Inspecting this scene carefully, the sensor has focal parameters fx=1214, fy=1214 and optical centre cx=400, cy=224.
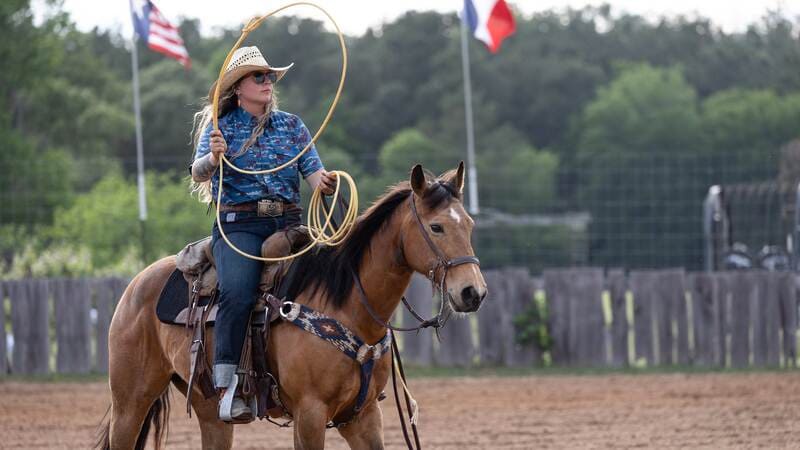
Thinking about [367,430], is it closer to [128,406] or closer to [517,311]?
[128,406]

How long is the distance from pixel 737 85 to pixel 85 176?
38675 mm

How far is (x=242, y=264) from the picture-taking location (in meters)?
6.63

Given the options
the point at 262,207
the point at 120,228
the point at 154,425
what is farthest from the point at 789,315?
the point at 120,228

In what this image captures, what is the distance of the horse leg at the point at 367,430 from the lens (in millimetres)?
6469

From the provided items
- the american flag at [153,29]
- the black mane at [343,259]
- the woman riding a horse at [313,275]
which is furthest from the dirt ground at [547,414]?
the american flag at [153,29]

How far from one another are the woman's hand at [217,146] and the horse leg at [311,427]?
1.42 metres

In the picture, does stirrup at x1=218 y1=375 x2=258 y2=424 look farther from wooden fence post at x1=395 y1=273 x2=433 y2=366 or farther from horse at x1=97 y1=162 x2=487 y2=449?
wooden fence post at x1=395 y1=273 x2=433 y2=366

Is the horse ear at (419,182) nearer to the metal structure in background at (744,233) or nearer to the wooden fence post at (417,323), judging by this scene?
the wooden fence post at (417,323)

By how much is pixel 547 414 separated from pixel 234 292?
19.9ft

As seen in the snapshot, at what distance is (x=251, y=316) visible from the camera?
6.70m

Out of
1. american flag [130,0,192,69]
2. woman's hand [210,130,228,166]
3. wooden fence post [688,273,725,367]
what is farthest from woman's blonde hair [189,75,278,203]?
american flag [130,0,192,69]

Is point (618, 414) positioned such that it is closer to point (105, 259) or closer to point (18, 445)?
point (18, 445)

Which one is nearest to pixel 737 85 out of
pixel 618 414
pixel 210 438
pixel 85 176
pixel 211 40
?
pixel 211 40

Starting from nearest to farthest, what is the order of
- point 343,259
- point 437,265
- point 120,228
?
point 437,265, point 343,259, point 120,228
